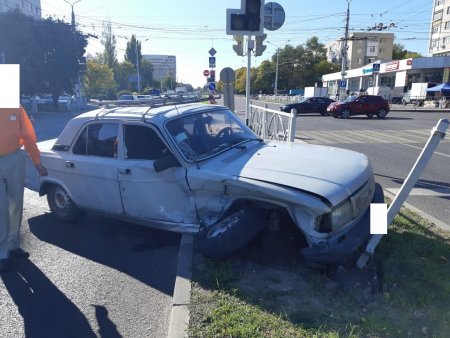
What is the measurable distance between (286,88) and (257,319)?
94.5m

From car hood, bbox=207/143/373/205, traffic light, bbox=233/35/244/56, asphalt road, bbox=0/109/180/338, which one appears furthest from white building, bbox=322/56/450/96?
asphalt road, bbox=0/109/180/338

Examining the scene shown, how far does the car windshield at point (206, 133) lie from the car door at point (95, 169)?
84 centimetres

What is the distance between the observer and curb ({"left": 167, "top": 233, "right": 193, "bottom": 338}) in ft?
9.18

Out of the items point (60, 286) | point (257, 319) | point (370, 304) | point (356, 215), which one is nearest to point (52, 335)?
point (60, 286)

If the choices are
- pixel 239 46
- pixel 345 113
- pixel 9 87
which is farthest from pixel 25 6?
pixel 9 87

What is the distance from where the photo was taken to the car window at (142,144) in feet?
13.8

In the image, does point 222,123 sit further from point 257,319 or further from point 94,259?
point 257,319

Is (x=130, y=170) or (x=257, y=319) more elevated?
(x=130, y=170)

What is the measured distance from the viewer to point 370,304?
3.03 metres

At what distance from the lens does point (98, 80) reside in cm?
5497

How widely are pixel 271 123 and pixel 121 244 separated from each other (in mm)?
5646

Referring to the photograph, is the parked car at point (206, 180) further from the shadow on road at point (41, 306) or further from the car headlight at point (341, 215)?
the shadow on road at point (41, 306)

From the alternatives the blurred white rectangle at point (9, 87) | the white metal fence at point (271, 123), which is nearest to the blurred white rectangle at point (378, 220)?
the white metal fence at point (271, 123)

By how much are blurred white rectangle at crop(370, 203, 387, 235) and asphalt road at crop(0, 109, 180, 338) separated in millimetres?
2014
